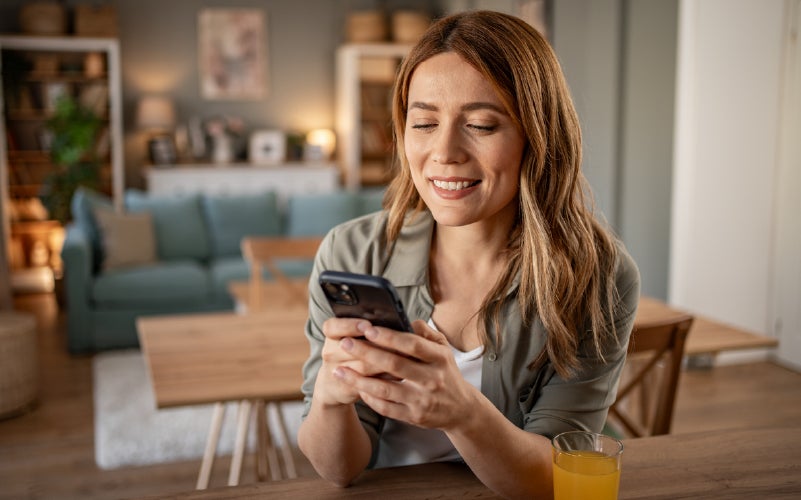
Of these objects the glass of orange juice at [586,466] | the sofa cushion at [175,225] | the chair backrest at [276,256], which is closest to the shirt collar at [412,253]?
the glass of orange juice at [586,466]

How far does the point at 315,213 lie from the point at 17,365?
2399 millimetres

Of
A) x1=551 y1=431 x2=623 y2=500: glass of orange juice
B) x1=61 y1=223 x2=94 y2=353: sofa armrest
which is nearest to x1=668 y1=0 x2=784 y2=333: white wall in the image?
x1=61 y1=223 x2=94 y2=353: sofa armrest

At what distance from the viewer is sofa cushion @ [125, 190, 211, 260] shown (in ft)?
17.1

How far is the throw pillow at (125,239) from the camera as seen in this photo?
4781 millimetres

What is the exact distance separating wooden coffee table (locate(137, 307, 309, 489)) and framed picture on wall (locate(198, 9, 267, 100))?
542 centimetres

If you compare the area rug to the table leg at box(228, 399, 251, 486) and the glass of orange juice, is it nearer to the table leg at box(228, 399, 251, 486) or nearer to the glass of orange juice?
the table leg at box(228, 399, 251, 486)

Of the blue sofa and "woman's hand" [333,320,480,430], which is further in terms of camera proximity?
the blue sofa

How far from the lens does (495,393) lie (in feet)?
3.82

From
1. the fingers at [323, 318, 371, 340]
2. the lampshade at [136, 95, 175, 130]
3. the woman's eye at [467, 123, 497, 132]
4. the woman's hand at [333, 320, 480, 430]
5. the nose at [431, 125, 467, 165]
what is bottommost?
the woman's hand at [333, 320, 480, 430]

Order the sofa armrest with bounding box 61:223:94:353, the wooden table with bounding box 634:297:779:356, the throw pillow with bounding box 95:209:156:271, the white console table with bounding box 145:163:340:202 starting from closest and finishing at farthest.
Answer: the wooden table with bounding box 634:297:779:356
the sofa armrest with bounding box 61:223:94:353
the throw pillow with bounding box 95:209:156:271
the white console table with bounding box 145:163:340:202

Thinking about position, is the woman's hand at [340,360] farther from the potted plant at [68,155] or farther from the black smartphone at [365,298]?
the potted plant at [68,155]

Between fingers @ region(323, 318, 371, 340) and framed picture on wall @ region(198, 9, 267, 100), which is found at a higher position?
framed picture on wall @ region(198, 9, 267, 100)

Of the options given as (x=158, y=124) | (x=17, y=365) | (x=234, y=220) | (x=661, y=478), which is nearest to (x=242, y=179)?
(x=158, y=124)

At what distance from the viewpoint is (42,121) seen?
270 inches
